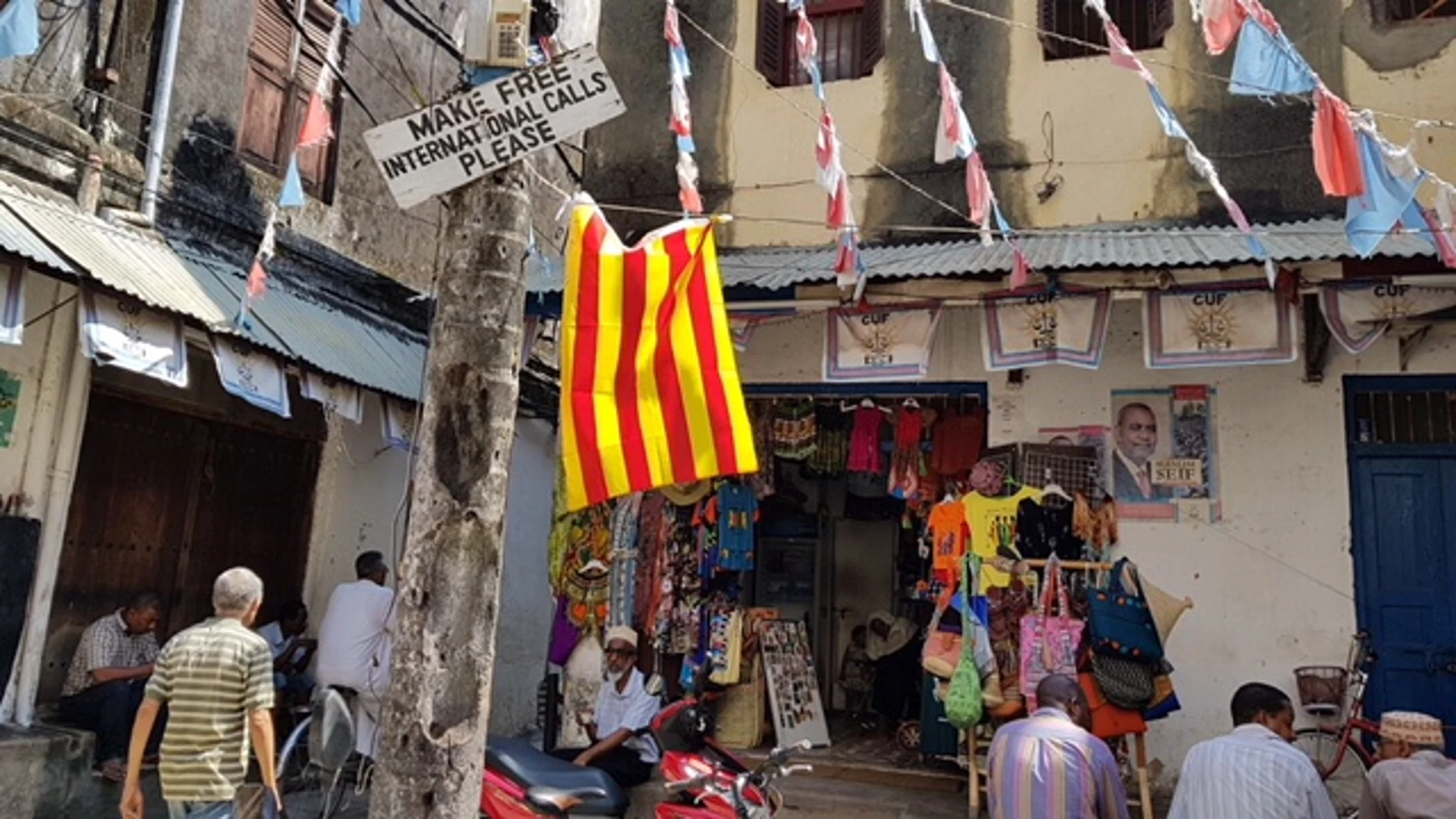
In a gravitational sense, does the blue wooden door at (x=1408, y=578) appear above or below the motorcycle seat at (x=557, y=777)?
above

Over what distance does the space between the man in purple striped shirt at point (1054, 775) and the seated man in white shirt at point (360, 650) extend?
4378 millimetres

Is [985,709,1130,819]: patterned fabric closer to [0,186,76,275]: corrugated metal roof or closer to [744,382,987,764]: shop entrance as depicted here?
[744,382,987,764]: shop entrance

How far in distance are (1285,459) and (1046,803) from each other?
4536mm

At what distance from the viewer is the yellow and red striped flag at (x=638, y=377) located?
444 centimetres

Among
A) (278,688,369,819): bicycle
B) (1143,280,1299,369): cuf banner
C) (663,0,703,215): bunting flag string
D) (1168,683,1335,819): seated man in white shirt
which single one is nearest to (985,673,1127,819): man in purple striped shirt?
(1168,683,1335,819): seated man in white shirt

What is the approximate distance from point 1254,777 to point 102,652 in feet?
24.2

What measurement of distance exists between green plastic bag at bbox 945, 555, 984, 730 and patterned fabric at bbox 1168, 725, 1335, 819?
9.29 feet

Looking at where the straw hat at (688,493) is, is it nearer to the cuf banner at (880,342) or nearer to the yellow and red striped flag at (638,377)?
the cuf banner at (880,342)

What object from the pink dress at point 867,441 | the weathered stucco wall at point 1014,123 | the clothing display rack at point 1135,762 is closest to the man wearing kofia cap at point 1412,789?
the clothing display rack at point 1135,762

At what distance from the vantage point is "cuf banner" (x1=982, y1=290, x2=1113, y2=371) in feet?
24.6

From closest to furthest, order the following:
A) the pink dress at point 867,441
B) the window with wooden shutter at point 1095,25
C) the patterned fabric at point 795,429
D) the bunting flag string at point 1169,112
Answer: the bunting flag string at point 1169,112 < the window with wooden shutter at point 1095,25 < the pink dress at point 867,441 < the patterned fabric at point 795,429

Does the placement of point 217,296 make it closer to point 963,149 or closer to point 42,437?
point 42,437

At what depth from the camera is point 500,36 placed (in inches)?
169

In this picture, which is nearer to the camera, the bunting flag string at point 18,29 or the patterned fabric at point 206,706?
the patterned fabric at point 206,706
